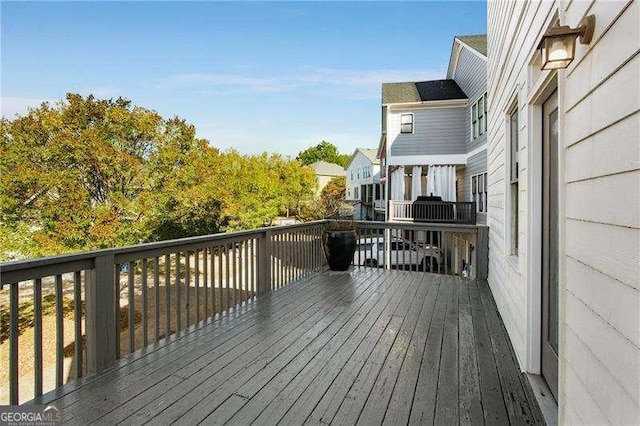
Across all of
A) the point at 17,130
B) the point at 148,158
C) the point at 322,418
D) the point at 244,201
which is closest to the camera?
the point at 322,418

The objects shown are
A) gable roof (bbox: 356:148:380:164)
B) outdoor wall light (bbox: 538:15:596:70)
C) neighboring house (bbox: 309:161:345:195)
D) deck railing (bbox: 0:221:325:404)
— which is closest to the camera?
outdoor wall light (bbox: 538:15:596:70)

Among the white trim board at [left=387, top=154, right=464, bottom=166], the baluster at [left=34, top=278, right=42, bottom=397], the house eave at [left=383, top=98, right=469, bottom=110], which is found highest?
the house eave at [left=383, top=98, right=469, bottom=110]

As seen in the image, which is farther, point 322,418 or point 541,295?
point 541,295

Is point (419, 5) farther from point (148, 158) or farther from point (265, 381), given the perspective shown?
point (148, 158)

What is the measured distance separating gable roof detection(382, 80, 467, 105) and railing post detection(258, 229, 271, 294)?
10281 mm

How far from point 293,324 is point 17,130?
33.6 feet

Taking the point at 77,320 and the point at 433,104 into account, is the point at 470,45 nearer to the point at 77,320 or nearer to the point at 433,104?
the point at 433,104

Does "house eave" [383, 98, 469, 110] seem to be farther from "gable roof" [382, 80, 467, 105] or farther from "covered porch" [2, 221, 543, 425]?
"covered porch" [2, 221, 543, 425]

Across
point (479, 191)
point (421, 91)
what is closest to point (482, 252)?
point (479, 191)

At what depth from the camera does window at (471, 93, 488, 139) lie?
34.7 ft

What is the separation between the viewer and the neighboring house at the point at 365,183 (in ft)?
85.2

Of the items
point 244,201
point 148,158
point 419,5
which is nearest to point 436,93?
point 419,5

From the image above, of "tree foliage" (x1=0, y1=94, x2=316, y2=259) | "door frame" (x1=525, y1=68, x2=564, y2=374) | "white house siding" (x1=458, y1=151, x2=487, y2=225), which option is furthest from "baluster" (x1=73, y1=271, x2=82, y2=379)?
"white house siding" (x1=458, y1=151, x2=487, y2=225)

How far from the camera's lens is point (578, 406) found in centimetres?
144
